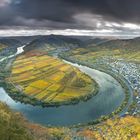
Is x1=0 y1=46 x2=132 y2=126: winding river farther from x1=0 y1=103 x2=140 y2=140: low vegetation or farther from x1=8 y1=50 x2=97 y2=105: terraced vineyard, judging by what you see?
x1=0 y1=103 x2=140 y2=140: low vegetation

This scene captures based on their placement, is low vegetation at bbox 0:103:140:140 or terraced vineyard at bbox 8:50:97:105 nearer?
low vegetation at bbox 0:103:140:140

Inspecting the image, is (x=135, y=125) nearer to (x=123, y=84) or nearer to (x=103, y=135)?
(x=103, y=135)

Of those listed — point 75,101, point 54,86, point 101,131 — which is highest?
point 54,86

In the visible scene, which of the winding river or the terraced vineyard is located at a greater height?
the terraced vineyard

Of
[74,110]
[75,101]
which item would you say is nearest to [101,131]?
[74,110]

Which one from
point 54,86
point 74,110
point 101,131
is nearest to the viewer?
point 101,131

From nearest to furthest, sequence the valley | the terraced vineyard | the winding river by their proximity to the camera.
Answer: the valley → the winding river → the terraced vineyard

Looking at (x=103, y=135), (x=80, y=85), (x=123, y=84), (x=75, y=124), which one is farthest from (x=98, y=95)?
(x=103, y=135)

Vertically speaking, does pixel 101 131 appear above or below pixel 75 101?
above

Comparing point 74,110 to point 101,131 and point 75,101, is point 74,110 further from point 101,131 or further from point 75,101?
point 101,131

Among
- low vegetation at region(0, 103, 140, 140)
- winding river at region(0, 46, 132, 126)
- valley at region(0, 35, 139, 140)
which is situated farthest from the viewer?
winding river at region(0, 46, 132, 126)

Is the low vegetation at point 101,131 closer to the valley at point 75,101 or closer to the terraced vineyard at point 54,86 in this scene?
the valley at point 75,101

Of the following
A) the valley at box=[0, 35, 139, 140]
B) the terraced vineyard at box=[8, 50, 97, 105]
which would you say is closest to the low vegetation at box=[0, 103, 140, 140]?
the valley at box=[0, 35, 139, 140]
